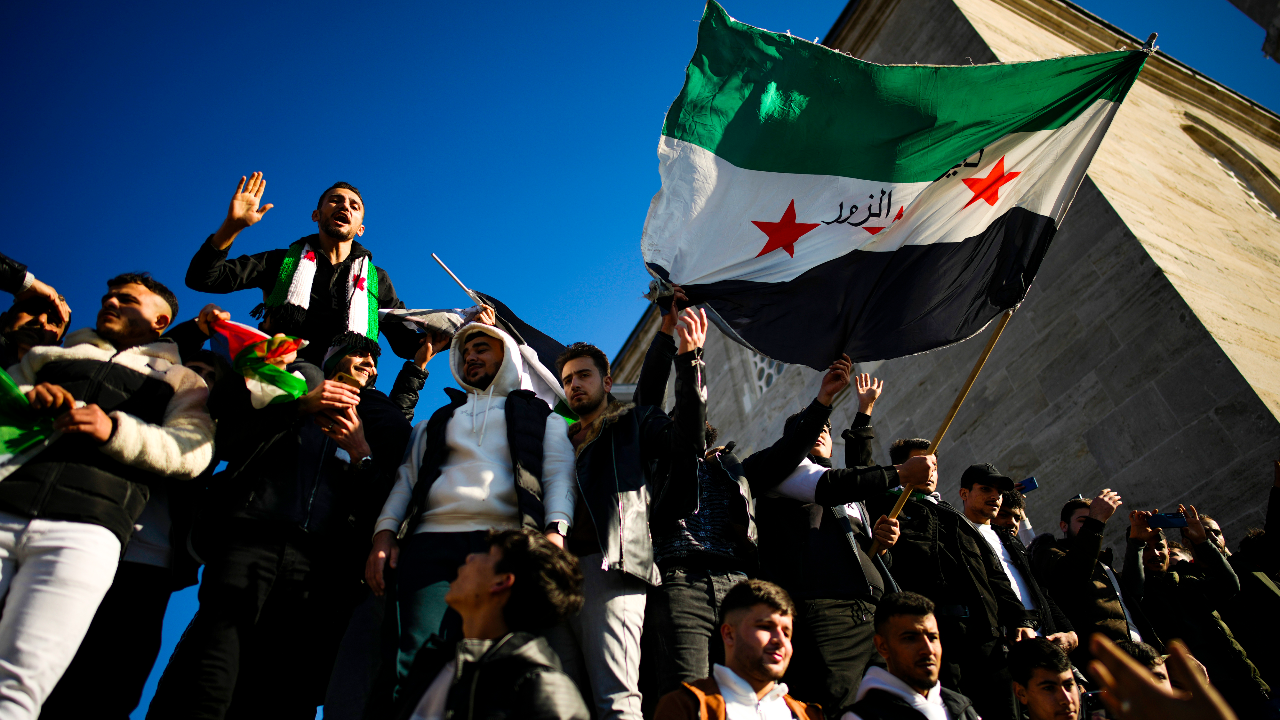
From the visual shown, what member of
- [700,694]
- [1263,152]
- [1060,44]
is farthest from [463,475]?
[1263,152]

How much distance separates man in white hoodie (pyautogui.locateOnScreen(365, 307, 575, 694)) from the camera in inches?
103

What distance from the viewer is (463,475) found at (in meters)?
3.03

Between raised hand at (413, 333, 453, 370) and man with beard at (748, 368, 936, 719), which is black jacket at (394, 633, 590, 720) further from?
raised hand at (413, 333, 453, 370)

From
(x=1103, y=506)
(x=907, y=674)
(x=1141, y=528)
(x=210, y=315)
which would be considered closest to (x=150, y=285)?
(x=210, y=315)

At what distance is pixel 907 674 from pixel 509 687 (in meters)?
1.69

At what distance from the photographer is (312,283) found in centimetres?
420

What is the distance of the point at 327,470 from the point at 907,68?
413 cm

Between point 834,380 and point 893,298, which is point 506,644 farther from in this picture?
point 893,298

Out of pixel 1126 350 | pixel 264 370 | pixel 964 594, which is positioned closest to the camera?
pixel 264 370

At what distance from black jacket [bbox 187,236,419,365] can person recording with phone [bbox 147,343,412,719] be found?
26.8 inches

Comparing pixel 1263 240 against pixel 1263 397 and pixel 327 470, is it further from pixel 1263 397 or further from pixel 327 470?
pixel 327 470

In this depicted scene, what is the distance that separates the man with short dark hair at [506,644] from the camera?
6.59 feet

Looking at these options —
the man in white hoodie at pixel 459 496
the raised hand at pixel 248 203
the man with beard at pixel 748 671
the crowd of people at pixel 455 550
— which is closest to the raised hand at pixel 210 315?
the crowd of people at pixel 455 550

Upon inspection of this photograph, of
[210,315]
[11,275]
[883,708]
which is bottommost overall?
[883,708]
